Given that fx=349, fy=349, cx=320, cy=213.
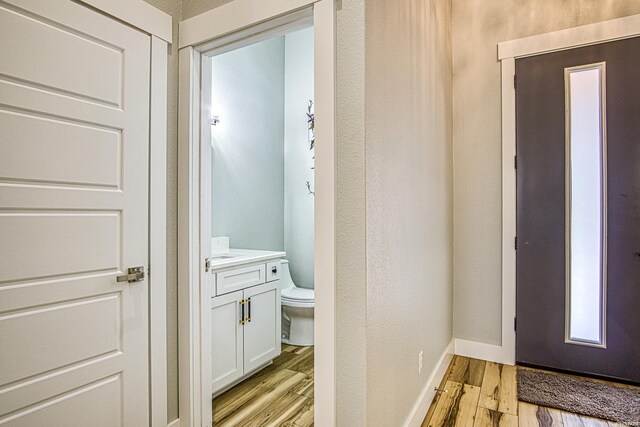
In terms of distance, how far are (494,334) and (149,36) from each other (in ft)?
10.0

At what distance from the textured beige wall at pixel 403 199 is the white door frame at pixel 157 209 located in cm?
105

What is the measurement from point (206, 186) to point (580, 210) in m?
2.54

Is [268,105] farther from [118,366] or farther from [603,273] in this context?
[603,273]

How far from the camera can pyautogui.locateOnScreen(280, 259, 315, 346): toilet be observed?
3.07 metres

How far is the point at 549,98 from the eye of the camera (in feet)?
8.42

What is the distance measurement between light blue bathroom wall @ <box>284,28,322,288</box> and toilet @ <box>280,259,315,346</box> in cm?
44

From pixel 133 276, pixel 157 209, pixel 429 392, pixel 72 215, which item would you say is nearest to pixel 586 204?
pixel 429 392

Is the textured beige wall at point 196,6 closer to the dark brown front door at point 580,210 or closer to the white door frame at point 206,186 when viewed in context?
the white door frame at point 206,186

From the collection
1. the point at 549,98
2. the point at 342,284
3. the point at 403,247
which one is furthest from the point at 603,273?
the point at 342,284

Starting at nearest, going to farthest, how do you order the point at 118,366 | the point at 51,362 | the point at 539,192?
the point at 51,362, the point at 118,366, the point at 539,192

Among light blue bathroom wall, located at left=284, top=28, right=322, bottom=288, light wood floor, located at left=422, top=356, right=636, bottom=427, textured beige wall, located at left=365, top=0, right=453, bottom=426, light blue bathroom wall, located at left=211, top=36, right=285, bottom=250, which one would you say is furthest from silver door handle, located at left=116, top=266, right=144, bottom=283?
light blue bathroom wall, located at left=284, top=28, right=322, bottom=288

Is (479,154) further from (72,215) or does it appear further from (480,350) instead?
(72,215)

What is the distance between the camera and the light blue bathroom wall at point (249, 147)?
114 inches

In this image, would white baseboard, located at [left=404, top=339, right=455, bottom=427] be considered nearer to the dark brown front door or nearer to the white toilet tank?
the dark brown front door
